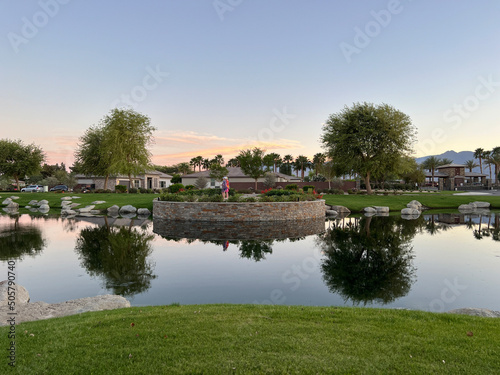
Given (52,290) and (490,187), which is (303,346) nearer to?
(52,290)

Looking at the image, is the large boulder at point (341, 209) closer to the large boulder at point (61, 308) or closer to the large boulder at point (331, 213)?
the large boulder at point (331, 213)

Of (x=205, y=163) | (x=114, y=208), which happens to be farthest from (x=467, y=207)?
(x=205, y=163)

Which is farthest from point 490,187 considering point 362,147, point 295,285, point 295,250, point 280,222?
point 295,285

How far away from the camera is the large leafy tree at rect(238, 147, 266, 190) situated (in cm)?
5094

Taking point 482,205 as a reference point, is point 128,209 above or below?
below

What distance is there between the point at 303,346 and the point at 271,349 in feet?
1.47

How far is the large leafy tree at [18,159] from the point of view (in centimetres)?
5303

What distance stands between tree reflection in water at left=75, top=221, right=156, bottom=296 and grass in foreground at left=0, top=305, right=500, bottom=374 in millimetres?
3535

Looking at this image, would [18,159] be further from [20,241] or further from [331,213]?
[331,213]

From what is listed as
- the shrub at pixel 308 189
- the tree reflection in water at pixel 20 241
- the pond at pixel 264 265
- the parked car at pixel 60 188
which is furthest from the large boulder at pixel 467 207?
the parked car at pixel 60 188

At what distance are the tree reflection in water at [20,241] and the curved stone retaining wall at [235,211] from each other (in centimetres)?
847

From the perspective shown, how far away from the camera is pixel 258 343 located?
4.38 m

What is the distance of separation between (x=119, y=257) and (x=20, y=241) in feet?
22.9

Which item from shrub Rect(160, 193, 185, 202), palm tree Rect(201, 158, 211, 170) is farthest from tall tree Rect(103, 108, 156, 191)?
palm tree Rect(201, 158, 211, 170)
